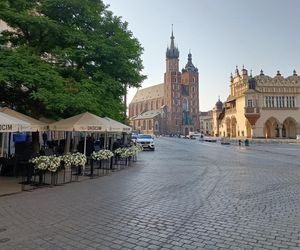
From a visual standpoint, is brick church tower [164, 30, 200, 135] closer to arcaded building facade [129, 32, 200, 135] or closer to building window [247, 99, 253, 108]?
arcaded building facade [129, 32, 200, 135]

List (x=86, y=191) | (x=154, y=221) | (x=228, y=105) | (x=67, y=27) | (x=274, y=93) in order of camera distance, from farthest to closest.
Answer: (x=228, y=105)
(x=274, y=93)
(x=67, y=27)
(x=86, y=191)
(x=154, y=221)

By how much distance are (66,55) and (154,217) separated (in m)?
9.64

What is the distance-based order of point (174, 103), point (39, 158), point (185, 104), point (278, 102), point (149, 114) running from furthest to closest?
point (149, 114) → point (185, 104) → point (174, 103) → point (278, 102) → point (39, 158)

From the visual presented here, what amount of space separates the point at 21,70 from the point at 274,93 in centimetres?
7234

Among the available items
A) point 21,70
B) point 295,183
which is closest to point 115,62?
point 21,70

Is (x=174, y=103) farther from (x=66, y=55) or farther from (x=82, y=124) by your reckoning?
(x=82, y=124)

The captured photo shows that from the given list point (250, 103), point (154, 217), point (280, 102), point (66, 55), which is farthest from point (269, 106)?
point (154, 217)

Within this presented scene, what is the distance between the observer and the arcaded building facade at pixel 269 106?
75.9 metres

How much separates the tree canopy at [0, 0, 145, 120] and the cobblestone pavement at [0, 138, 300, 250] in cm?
408

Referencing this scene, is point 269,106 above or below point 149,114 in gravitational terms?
below

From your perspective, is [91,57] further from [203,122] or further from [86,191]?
[203,122]

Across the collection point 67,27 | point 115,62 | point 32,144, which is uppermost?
point 67,27

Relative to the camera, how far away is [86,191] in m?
11.3

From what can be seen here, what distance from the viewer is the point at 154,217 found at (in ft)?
25.4
